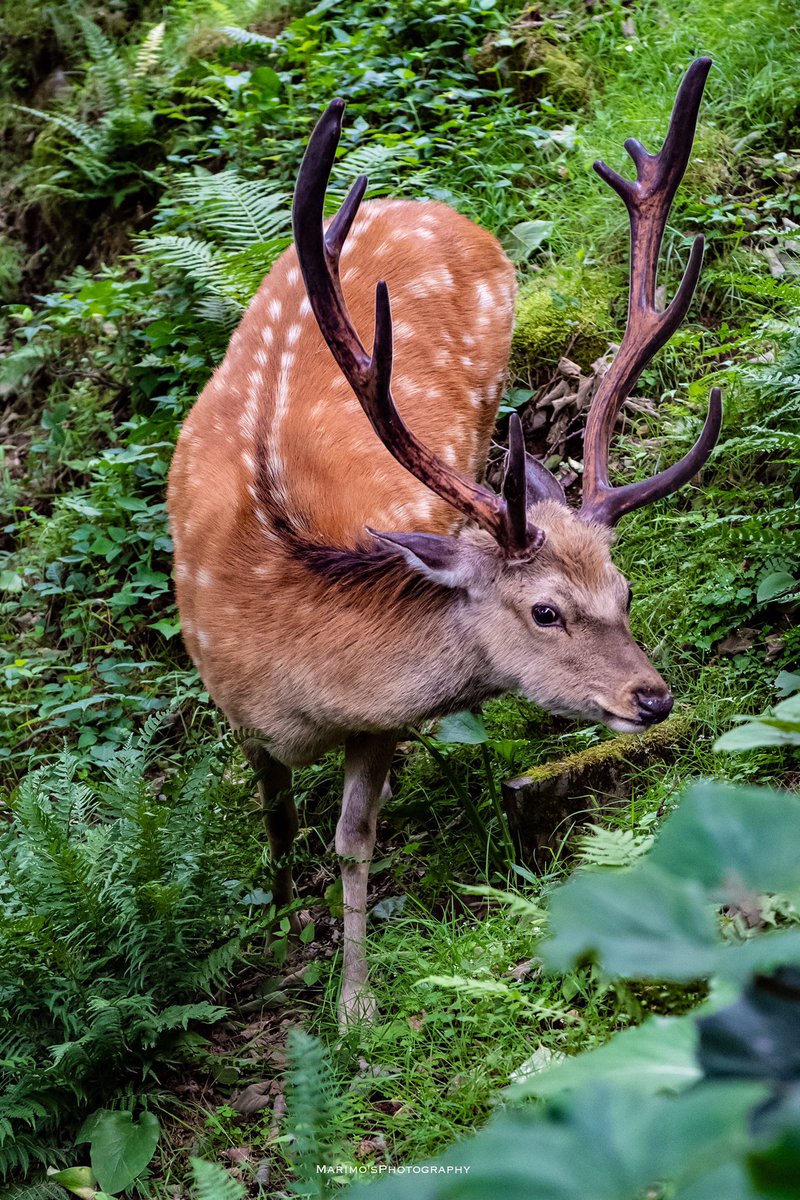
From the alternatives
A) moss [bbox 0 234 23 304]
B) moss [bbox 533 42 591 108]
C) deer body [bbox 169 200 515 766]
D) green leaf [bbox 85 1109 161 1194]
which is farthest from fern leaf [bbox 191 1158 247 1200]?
moss [bbox 0 234 23 304]

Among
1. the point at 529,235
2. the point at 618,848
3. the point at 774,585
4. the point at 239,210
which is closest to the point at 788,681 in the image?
the point at 774,585

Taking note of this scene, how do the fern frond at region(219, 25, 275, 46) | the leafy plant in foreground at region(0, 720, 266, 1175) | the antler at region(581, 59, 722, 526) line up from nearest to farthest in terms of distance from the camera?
the leafy plant in foreground at region(0, 720, 266, 1175)
the antler at region(581, 59, 722, 526)
the fern frond at region(219, 25, 275, 46)

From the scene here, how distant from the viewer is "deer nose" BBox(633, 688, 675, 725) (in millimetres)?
3064

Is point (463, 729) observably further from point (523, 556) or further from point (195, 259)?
point (195, 259)

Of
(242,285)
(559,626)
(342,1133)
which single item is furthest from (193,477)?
(342,1133)

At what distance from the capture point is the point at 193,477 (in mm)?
4004

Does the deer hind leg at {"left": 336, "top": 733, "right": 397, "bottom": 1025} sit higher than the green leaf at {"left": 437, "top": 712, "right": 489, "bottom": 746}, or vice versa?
the green leaf at {"left": 437, "top": 712, "right": 489, "bottom": 746}

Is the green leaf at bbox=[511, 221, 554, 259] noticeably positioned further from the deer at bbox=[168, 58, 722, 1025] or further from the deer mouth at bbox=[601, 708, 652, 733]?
the deer mouth at bbox=[601, 708, 652, 733]

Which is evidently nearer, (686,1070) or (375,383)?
(686,1070)

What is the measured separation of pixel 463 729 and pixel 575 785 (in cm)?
38

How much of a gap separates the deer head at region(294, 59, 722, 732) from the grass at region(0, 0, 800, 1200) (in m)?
0.41

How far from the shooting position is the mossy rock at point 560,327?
5211 mm

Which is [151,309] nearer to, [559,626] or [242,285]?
[242,285]

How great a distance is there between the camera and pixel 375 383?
317 centimetres
